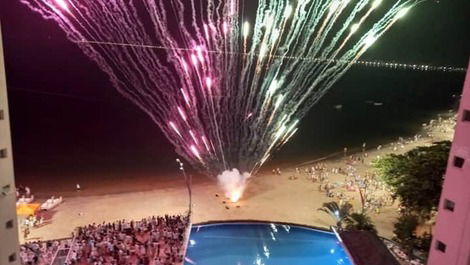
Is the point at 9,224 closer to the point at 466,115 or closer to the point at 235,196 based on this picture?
the point at 466,115

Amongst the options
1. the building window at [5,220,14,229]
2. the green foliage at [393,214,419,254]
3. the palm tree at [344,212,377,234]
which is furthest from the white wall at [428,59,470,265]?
the building window at [5,220,14,229]

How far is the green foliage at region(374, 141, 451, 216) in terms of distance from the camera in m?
21.3

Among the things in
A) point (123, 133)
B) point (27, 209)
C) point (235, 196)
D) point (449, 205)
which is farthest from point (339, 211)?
point (123, 133)

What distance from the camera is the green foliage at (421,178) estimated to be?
21.3 metres

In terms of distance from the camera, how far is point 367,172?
3362 cm

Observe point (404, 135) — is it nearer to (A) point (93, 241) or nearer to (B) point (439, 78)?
(A) point (93, 241)

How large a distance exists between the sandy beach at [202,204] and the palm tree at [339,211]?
687mm

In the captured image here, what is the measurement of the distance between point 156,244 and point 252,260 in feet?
13.8

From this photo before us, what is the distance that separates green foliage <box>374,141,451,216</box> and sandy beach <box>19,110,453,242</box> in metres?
2.72

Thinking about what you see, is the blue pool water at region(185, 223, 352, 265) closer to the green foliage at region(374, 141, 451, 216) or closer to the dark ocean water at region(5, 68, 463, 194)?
the green foliage at region(374, 141, 451, 216)

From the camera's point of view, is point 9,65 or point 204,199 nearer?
point 204,199

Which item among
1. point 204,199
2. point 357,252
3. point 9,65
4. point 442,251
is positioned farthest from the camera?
point 9,65

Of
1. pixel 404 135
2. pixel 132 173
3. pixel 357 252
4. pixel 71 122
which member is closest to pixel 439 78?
pixel 404 135

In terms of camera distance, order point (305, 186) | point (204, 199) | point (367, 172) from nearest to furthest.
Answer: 1. point (204, 199)
2. point (305, 186)
3. point (367, 172)
